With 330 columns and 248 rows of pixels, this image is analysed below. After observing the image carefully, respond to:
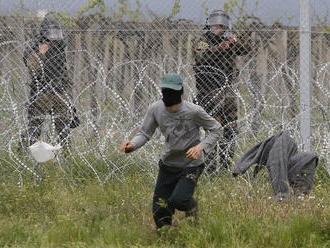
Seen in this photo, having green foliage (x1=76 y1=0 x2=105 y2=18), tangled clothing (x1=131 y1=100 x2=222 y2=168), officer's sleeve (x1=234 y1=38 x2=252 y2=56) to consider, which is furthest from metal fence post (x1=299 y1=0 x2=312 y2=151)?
green foliage (x1=76 y1=0 x2=105 y2=18)

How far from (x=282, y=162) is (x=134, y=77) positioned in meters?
1.99

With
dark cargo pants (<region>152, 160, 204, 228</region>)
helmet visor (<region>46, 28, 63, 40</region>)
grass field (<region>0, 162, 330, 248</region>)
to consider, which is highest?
helmet visor (<region>46, 28, 63, 40</region>)

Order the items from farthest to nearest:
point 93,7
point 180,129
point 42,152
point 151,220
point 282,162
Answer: point 93,7, point 42,152, point 282,162, point 151,220, point 180,129

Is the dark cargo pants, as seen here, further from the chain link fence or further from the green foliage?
the green foliage

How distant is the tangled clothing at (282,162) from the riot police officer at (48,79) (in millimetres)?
1925

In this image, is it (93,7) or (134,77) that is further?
(134,77)

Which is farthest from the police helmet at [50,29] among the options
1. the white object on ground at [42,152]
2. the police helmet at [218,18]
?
the police helmet at [218,18]

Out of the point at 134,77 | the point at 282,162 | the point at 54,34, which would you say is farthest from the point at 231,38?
the point at 54,34

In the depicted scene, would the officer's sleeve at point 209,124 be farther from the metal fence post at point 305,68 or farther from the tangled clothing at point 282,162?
the metal fence post at point 305,68

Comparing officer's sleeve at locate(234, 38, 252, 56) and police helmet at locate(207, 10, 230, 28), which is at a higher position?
police helmet at locate(207, 10, 230, 28)

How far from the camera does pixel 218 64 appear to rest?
6848mm

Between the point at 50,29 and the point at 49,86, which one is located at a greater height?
the point at 50,29

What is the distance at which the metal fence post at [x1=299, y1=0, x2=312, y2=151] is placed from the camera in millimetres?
6523

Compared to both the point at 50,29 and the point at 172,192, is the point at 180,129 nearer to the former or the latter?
the point at 172,192
